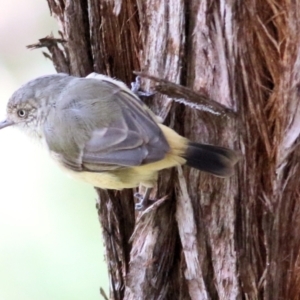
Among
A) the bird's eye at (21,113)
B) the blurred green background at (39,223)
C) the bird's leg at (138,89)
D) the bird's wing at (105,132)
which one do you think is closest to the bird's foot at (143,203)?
the bird's wing at (105,132)

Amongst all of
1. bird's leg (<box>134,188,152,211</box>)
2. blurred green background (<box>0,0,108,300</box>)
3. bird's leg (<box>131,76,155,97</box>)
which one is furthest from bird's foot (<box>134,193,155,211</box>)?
blurred green background (<box>0,0,108,300</box>)

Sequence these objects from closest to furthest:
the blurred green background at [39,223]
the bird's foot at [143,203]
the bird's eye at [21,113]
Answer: the bird's foot at [143,203] < the bird's eye at [21,113] < the blurred green background at [39,223]

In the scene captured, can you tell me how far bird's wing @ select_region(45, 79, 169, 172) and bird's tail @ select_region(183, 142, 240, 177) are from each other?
3.3 inches

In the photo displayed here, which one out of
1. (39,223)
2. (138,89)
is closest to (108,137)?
(138,89)

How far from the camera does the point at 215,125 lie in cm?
189

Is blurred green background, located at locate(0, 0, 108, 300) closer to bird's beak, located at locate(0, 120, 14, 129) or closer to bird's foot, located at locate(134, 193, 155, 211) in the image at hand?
bird's beak, located at locate(0, 120, 14, 129)

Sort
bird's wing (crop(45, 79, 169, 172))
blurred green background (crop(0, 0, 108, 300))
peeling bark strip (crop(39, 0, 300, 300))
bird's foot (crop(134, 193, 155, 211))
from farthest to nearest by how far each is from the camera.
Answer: blurred green background (crop(0, 0, 108, 300)), bird's foot (crop(134, 193, 155, 211)), bird's wing (crop(45, 79, 169, 172)), peeling bark strip (crop(39, 0, 300, 300))

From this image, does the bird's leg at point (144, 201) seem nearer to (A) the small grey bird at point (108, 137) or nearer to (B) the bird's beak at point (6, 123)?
(A) the small grey bird at point (108, 137)

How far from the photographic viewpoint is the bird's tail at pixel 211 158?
1.80m

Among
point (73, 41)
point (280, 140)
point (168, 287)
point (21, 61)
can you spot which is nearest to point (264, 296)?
point (168, 287)

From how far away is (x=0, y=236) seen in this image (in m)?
3.37

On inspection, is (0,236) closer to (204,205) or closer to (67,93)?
(67,93)

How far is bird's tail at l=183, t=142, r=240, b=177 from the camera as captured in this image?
180 cm

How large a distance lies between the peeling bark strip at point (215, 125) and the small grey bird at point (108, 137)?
0.07 m
